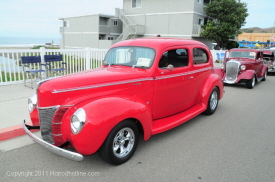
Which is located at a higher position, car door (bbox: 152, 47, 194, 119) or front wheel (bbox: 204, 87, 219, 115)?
car door (bbox: 152, 47, 194, 119)

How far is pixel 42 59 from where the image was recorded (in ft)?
26.3

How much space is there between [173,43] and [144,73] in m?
1.08

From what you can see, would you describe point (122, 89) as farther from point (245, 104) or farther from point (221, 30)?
point (221, 30)

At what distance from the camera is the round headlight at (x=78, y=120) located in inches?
109

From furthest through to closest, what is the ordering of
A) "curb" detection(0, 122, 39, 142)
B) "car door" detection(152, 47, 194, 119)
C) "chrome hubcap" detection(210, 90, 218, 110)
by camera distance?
"chrome hubcap" detection(210, 90, 218, 110)
"car door" detection(152, 47, 194, 119)
"curb" detection(0, 122, 39, 142)

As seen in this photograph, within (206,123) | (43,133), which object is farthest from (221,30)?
(43,133)

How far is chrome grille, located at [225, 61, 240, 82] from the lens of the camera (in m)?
9.60

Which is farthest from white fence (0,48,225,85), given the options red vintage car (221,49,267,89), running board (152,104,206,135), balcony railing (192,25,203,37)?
balcony railing (192,25,203,37)

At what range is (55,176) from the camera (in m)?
2.93

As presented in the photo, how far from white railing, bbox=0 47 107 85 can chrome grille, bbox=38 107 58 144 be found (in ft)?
16.8

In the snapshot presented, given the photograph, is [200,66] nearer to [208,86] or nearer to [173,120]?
[208,86]

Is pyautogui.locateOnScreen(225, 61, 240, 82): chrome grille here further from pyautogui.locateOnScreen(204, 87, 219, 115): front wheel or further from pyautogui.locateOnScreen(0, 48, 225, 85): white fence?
pyautogui.locateOnScreen(0, 48, 225, 85): white fence

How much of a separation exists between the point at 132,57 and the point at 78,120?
73.7 inches

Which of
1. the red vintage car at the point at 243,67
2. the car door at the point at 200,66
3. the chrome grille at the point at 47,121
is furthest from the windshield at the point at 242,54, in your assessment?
the chrome grille at the point at 47,121
